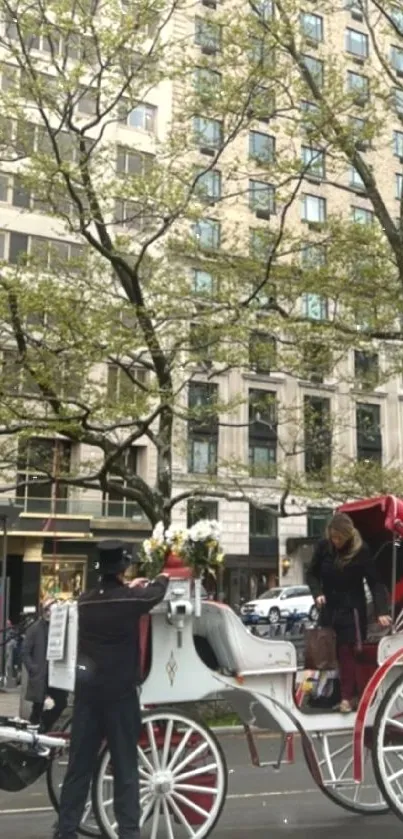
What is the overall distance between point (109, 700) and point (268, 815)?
7.42 feet

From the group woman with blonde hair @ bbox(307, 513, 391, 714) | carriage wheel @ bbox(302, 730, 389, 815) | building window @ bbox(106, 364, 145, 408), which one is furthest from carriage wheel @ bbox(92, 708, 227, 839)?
building window @ bbox(106, 364, 145, 408)

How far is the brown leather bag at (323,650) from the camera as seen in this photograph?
7.20 metres

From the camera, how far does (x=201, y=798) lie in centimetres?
588

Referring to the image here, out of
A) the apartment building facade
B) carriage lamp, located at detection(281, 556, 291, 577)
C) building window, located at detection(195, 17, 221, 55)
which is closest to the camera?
building window, located at detection(195, 17, 221, 55)

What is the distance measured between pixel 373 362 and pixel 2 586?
9961 mm

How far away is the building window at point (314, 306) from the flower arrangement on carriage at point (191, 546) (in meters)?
11.3

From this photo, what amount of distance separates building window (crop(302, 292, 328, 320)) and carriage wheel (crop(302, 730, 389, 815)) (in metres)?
11.4

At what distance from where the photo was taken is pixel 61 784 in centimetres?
614

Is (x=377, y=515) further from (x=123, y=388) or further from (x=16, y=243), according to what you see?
(x=16, y=243)

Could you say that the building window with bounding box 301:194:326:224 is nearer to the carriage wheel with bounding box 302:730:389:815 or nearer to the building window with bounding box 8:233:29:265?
the building window with bounding box 8:233:29:265

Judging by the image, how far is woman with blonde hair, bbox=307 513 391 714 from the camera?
23.2 feet

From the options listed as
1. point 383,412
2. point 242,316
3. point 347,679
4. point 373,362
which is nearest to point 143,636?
point 347,679

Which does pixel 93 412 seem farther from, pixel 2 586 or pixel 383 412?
pixel 383 412

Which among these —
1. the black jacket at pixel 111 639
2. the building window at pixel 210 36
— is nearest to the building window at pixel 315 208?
the building window at pixel 210 36
